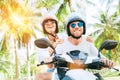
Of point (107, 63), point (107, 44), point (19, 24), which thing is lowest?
point (107, 63)

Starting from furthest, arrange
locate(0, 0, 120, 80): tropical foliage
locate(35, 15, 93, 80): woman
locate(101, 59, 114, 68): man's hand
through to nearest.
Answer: locate(0, 0, 120, 80): tropical foliage → locate(35, 15, 93, 80): woman → locate(101, 59, 114, 68): man's hand

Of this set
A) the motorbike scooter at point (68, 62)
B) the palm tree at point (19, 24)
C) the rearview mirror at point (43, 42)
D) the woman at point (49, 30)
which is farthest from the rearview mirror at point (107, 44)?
the palm tree at point (19, 24)

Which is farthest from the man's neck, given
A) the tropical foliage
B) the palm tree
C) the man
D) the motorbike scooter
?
the palm tree

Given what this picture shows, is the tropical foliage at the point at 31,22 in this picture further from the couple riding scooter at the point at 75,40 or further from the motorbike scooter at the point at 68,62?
the motorbike scooter at the point at 68,62

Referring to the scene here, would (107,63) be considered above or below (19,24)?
below

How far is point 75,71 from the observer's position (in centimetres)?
214

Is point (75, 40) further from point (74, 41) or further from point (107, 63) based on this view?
point (107, 63)

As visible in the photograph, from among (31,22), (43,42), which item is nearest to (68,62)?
(43,42)

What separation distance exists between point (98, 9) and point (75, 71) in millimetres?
20471

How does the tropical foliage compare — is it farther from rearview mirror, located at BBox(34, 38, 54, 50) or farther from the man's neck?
rearview mirror, located at BBox(34, 38, 54, 50)

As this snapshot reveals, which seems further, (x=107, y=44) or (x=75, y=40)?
(x=75, y=40)

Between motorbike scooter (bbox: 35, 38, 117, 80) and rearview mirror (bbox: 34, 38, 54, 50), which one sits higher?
rearview mirror (bbox: 34, 38, 54, 50)

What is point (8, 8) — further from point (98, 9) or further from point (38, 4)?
point (98, 9)

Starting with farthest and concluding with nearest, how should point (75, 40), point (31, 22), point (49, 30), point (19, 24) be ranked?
point (31, 22) < point (19, 24) < point (49, 30) < point (75, 40)
